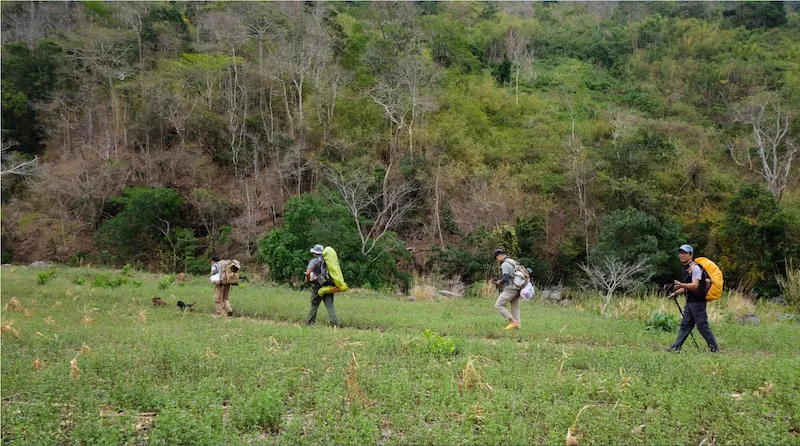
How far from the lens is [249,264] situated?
25906mm

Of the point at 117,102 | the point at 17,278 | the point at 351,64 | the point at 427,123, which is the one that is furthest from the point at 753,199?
the point at 117,102

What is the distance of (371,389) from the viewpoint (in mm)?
5152

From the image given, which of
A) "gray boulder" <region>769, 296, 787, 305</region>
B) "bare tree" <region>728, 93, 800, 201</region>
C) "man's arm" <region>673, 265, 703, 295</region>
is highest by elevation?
"bare tree" <region>728, 93, 800, 201</region>

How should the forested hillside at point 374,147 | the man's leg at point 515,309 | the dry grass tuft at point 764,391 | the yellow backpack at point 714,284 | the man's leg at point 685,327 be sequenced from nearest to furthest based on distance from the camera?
the dry grass tuft at point 764,391, the yellow backpack at point 714,284, the man's leg at point 685,327, the man's leg at point 515,309, the forested hillside at point 374,147

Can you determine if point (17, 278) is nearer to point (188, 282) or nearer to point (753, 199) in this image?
point (188, 282)

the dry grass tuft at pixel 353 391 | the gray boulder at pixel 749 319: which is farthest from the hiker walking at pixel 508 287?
the gray boulder at pixel 749 319

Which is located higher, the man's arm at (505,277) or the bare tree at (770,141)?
the bare tree at (770,141)

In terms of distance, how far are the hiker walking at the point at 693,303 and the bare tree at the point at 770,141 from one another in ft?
Answer: 70.7

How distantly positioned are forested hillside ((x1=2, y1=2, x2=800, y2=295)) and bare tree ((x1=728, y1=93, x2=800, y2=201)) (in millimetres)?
136

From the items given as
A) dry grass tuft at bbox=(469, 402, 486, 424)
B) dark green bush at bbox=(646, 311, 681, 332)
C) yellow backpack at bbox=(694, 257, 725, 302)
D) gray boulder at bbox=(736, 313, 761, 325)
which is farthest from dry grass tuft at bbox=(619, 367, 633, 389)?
gray boulder at bbox=(736, 313, 761, 325)

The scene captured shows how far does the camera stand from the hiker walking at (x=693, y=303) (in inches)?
292

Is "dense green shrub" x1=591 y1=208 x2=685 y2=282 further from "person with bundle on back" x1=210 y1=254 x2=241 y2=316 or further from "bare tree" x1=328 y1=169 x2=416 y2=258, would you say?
"person with bundle on back" x1=210 y1=254 x2=241 y2=316

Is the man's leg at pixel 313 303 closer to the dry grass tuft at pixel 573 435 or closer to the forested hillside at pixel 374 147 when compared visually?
the dry grass tuft at pixel 573 435

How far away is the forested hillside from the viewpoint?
21594 millimetres
